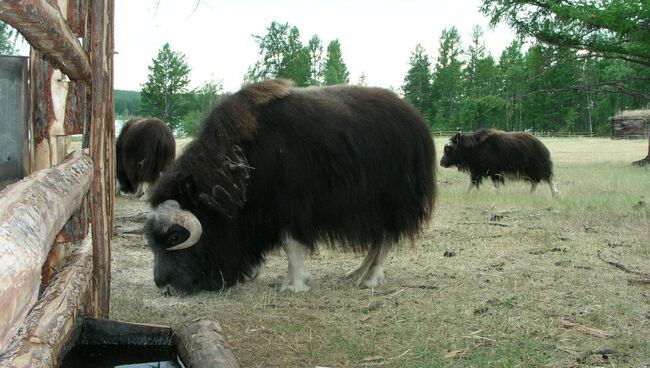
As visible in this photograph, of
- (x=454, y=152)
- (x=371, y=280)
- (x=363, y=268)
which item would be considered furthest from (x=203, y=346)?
(x=454, y=152)

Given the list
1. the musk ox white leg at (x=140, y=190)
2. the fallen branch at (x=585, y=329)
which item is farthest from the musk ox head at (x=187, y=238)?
the musk ox white leg at (x=140, y=190)

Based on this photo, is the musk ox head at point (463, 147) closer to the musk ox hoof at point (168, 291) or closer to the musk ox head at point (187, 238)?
the musk ox head at point (187, 238)

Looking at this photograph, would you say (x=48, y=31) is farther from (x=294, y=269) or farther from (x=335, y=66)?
(x=335, y=66)

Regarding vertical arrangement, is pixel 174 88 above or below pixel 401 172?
above

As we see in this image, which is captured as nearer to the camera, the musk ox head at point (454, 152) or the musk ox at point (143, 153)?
the musk ox at point (143, 153)

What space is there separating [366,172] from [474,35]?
7834cm

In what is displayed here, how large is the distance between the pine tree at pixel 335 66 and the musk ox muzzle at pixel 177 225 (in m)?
56.3

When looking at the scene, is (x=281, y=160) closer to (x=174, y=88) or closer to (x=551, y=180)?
(x=551, y=180)

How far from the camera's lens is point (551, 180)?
48.8 ft

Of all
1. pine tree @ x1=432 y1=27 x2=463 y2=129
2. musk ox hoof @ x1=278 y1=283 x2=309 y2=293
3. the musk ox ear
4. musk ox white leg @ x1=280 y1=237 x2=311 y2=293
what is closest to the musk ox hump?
the musk ox ear

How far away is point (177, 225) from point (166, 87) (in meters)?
58.3

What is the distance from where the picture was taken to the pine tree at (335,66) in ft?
203

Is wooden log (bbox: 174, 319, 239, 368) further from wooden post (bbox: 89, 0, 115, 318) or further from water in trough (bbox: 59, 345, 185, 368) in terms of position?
wooden post (bbox: 89, 0, 115, 318)

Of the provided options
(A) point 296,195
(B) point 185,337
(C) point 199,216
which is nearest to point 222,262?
(C) point 199,216
